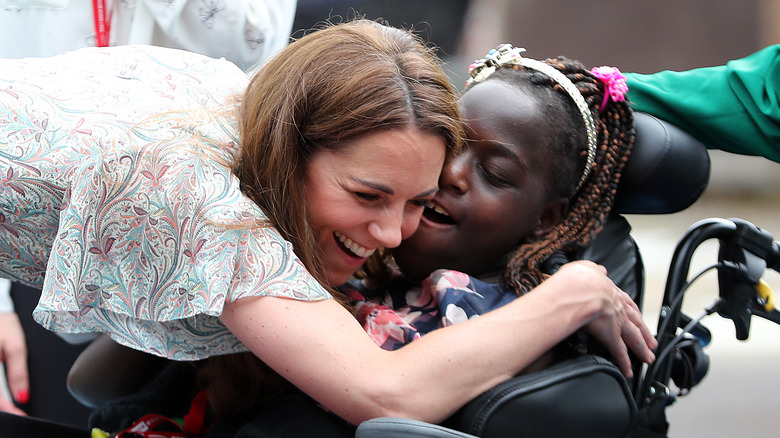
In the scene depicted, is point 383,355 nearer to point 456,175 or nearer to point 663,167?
point 456,175

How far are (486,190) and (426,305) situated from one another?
0.82ft

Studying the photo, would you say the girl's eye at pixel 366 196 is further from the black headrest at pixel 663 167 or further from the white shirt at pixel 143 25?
the white shirt at pixel 143 25

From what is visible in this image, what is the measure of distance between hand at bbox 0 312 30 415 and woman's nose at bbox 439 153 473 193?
1146 mm

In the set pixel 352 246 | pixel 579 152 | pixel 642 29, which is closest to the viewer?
pixel 352 246

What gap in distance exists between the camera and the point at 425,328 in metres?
1.56

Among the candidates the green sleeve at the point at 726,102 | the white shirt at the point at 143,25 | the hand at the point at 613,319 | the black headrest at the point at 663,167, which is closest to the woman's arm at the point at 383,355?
the hand at the point at 613,319

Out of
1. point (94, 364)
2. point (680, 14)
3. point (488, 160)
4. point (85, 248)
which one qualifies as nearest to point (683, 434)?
point (488, 160)

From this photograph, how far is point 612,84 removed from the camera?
1.77 meters

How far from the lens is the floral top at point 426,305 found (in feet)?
4.90

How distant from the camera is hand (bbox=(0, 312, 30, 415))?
2.06 m

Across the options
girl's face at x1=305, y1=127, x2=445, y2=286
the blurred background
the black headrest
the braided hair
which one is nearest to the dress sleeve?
girl's face at x1=305, y1=127, x2=445, y2=286

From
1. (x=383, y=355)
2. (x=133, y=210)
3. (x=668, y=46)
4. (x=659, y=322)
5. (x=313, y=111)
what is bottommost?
(x=668, y=46)

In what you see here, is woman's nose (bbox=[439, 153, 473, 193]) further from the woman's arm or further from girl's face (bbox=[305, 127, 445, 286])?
the woman's arm

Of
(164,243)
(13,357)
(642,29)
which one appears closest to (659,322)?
(164,243)
